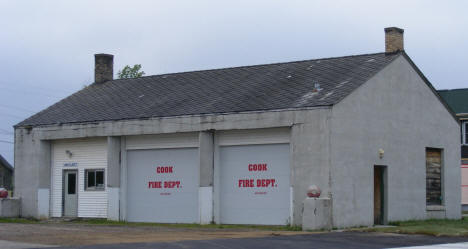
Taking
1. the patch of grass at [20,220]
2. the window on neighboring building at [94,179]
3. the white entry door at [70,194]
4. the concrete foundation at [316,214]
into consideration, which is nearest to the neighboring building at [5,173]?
the patch of grass at [20,220]

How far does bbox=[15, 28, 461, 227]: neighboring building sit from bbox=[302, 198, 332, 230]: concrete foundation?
22.2 inches

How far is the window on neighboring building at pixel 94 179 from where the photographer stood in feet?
112

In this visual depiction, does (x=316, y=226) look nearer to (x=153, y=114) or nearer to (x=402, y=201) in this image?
(x=402, y=201)

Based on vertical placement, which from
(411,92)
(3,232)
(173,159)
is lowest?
(3,232)

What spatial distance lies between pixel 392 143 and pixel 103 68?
1672cm

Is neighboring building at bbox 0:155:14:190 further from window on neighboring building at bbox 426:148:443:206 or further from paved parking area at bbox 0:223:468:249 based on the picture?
paved parking area at bbox 0:223:468:249

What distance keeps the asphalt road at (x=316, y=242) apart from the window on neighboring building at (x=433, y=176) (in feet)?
29.3

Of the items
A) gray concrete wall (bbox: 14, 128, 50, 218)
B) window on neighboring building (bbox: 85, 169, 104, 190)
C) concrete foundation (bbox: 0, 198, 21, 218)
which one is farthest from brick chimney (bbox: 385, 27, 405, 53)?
concrete foundation (bbox: 0, 198, 21, 218)

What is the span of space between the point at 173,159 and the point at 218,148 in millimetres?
2371

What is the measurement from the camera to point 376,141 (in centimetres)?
2948

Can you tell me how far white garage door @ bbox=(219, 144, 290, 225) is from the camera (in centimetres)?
2892

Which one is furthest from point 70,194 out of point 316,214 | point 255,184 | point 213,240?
point 213,240

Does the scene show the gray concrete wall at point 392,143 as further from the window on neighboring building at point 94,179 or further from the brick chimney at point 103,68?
the brick chimney at point 103,68

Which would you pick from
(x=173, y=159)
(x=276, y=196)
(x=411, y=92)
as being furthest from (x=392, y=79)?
(x=173, y=159)
